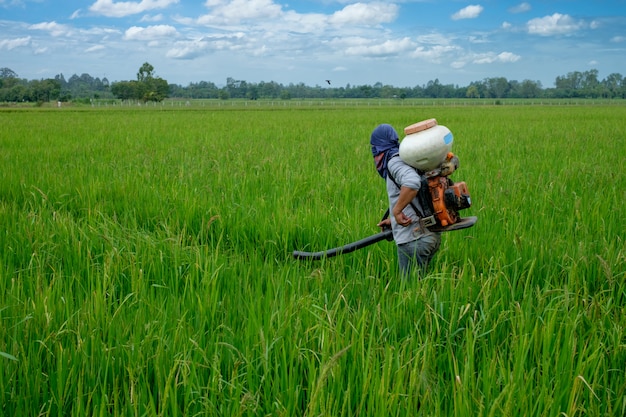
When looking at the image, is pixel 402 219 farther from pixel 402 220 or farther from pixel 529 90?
pixel 529 90

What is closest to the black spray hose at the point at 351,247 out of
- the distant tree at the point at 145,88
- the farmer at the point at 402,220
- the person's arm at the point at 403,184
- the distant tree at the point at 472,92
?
the farmer at the point at 402,220

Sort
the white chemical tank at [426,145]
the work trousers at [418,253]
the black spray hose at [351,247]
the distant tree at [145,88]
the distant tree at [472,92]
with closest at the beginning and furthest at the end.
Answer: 1. the white chemical tank at [426,145]
2. the work trousers at [418,253]
3. the black spray hose at [351,247]
4. the distant tree at [145,88]
5. the distant tree at [472,92]

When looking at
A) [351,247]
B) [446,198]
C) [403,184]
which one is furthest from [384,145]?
[351,247]

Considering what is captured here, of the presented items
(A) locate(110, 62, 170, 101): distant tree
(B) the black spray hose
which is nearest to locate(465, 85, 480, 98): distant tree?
(A) locate(110, 62, 170, 101): distant tree

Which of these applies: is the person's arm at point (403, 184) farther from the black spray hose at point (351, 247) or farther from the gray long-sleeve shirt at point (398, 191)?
the black spray hose at point (351, 247)

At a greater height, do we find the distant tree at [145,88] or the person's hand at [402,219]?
the distant tree at [145,88]

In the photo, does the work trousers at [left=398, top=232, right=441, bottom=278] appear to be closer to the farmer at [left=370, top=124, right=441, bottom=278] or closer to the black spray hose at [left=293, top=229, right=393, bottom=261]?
the farmer at [left=370, top=124, right=441, bottom=278]

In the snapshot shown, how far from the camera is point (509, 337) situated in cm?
228

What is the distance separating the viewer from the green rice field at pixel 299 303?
1.72 m

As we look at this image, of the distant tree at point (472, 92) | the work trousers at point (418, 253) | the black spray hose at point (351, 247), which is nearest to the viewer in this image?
the work trousers at point (418, 253)

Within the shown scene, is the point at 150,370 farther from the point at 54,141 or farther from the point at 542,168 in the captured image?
the point at 54,141

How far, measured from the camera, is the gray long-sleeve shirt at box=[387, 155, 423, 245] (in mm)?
2574

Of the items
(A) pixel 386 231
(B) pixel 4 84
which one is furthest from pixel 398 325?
(B) pixel 4 84

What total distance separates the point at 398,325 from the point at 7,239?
8.80 feet
